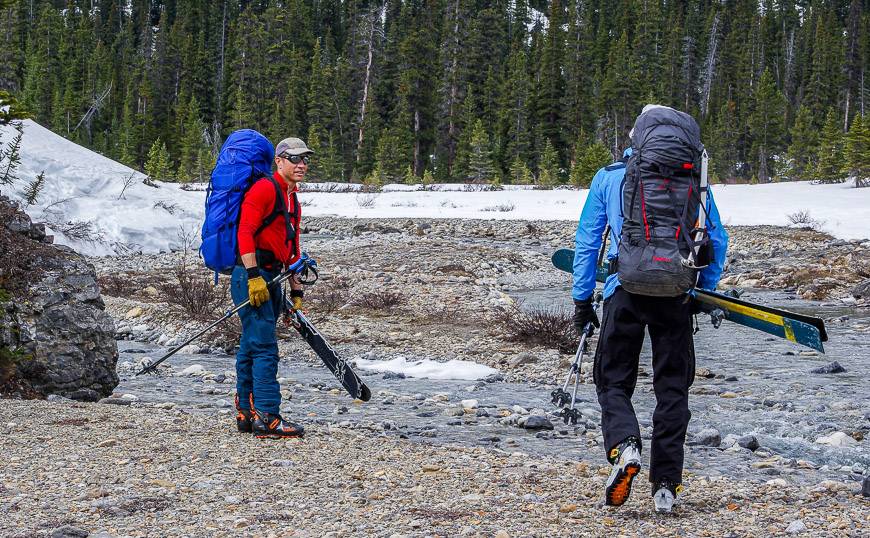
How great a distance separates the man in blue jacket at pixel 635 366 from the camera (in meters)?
4.46

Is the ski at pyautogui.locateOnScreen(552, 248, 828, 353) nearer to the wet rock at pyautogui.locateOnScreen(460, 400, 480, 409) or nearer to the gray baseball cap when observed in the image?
the gray baseball cap

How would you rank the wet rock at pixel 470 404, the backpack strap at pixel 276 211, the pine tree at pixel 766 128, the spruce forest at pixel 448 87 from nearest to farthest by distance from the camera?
the backpack strap at pixel 276 211 < the wet rock at pixel 470 404 < the spruce forest at pixel 448 87 < the pine tree at pixel 766 128

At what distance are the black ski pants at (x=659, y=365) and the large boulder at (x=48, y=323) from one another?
4626 mm

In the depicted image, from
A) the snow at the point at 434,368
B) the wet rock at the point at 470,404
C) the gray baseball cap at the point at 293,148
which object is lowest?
the snow at the point at 434,368

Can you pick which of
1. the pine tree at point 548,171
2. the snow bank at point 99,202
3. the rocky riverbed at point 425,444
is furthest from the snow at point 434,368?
the pine tree at point 548,171

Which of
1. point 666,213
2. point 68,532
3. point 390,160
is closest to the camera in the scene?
point 68,532

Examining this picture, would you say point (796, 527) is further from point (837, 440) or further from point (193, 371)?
point (193, 371)

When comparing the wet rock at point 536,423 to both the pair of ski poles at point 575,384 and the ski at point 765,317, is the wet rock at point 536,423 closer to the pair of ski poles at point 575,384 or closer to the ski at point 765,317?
the pair of ski poles at point 575,384

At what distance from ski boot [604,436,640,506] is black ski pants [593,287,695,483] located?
51mm

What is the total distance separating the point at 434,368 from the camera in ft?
33.5

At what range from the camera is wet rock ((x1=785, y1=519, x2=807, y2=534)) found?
13.4 feet

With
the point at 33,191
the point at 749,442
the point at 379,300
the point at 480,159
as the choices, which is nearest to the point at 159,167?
the point at 480,159

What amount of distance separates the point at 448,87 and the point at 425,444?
Answer: 61539 mm

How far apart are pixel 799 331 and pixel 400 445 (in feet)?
8.71
